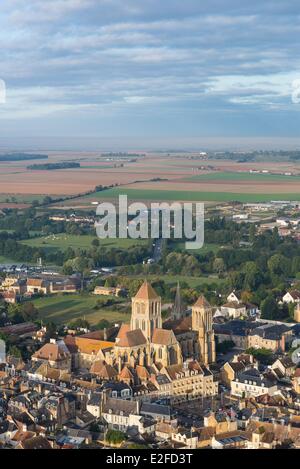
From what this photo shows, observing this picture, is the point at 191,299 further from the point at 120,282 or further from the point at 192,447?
the point at 192,447

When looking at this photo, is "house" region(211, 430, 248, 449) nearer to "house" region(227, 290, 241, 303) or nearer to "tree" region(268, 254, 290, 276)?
"house" region(227, 290, 241, 303)

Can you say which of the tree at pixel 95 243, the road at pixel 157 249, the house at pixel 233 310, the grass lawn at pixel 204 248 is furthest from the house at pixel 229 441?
the tree at pixel 95 243

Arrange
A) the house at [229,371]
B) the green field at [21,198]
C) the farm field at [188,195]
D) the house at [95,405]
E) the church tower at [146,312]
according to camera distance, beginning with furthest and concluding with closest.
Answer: the farm field at [188,195], the green field at [21,198], the church tower at [146,312], the house at [229,371], the house at [95,405]

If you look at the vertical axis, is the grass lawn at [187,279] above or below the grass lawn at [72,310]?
above

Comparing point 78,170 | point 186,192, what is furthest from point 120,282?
point 78,170

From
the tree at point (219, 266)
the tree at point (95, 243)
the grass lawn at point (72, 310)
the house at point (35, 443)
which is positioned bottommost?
the grass lawn at point (72, 310)

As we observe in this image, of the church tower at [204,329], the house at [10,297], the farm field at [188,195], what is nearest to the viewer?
the church tower at [204,329]

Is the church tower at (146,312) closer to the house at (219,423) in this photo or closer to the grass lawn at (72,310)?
the house at (219,423)
